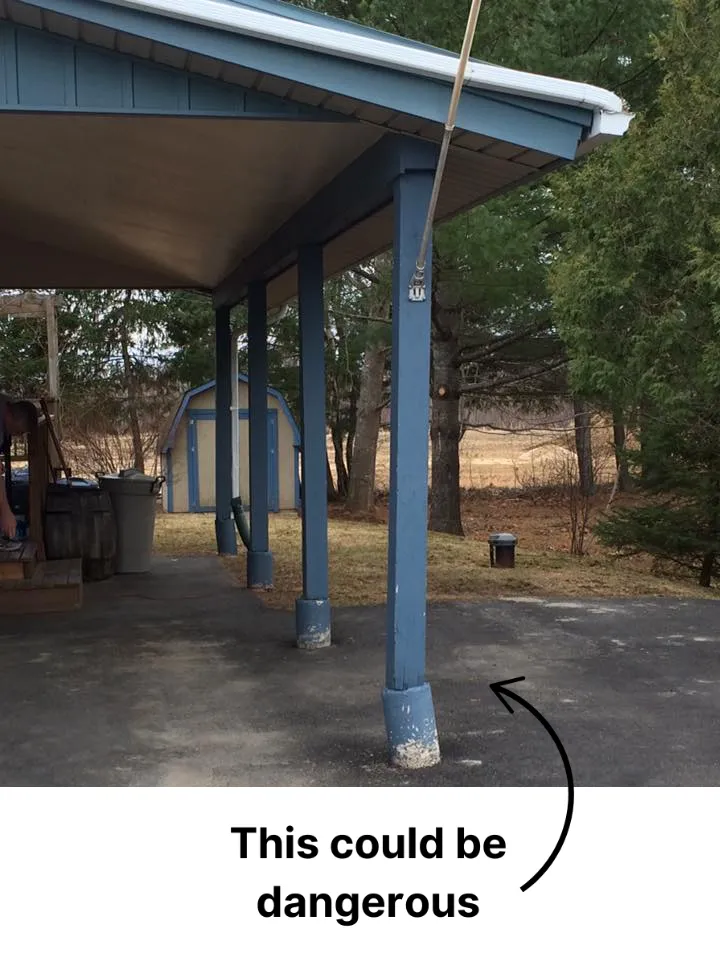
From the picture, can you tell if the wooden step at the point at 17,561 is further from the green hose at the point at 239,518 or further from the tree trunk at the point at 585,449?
the tree trunk at the point at 585,449

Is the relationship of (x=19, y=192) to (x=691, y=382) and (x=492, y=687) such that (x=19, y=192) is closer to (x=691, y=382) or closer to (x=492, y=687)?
(x=492, y=687)

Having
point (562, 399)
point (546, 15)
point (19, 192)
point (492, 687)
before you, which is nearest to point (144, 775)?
point (492, 687)

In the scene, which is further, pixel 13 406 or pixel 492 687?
pixel 13 406

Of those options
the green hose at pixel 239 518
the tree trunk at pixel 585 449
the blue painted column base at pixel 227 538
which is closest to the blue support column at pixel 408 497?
the green hose at pixel 239 518

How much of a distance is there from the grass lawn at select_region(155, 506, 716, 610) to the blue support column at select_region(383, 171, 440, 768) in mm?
3497

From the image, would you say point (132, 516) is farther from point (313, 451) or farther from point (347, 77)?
point (347, 77)

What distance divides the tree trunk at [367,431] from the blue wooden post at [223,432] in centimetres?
821

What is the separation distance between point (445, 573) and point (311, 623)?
3289 millimetres

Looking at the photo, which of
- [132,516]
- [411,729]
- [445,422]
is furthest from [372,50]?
[445,422]

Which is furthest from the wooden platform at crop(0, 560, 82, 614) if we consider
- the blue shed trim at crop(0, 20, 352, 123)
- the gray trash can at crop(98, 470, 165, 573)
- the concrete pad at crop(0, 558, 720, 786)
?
the blue shed trim at crop(0, 20, 352, 123)

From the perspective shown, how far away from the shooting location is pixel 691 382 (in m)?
9.95

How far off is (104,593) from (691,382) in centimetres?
593

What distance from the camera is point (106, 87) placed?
4.00 metres

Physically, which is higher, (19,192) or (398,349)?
(19,192)
